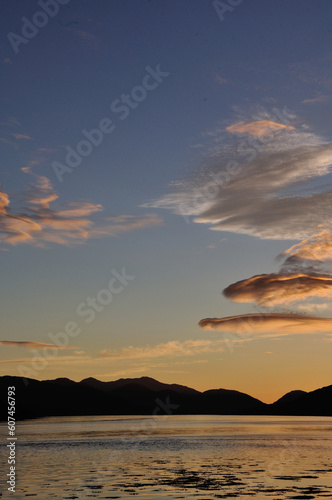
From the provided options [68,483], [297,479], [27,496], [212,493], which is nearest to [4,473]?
[68,483]

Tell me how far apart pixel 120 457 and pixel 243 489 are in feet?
111

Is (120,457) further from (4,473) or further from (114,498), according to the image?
(114,498)

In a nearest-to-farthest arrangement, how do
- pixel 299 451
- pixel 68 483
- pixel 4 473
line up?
pixel 68 483 < pixel 4 473 < pixel 299 451

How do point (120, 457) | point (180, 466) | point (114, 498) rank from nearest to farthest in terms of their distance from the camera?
point (114, 498), point (180, 466), point (120, 457)

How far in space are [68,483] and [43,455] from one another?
31005 millimetres

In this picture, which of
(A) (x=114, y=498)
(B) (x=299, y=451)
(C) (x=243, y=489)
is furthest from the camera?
(B) (x=299, y=451)

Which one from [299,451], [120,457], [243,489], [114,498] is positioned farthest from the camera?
[299,451]

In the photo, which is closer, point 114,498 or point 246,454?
point 114,498

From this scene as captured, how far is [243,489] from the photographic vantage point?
4281cm

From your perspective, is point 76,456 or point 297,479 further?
point 76,456

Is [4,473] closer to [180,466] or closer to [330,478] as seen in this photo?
[180,466]

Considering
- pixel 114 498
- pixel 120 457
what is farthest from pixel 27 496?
pixel 120 457

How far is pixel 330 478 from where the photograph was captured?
49.6m

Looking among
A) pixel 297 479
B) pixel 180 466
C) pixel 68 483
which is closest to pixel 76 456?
pixel 180 466
